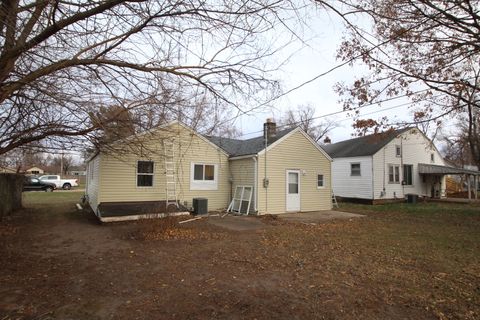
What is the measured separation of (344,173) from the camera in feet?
76.4

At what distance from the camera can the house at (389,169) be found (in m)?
Answer: 21.1

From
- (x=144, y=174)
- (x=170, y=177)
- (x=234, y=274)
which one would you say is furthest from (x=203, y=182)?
(x=234, y=274)

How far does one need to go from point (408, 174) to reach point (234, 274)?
2234cm

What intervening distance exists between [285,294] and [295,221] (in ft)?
26.1

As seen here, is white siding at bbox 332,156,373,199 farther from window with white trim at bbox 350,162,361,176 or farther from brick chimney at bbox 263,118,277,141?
brick chimney at bbox 263,118,277,141

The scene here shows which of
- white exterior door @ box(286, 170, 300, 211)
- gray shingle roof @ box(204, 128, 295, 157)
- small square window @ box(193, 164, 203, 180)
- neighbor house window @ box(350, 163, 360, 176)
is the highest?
gray shingle roof @ box(204, 128, 295, 157)

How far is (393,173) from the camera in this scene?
22266 millimetres

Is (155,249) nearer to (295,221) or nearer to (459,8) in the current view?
(295,221)

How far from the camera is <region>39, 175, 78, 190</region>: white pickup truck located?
33434 mm

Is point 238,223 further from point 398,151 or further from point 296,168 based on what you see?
point 398,151

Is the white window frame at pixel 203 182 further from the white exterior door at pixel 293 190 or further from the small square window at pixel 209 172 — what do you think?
the white exterior door at pixel 293 190

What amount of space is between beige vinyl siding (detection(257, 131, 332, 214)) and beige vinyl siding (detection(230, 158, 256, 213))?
1.26ft

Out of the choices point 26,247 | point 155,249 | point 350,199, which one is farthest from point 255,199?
point 350,199

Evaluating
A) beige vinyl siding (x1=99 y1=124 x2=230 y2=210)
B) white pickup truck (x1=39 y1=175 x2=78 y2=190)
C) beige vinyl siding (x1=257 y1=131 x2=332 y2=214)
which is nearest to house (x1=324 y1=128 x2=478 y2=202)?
beige vinyl siding (x1=257 y1=131 x2=332 y2=214)
